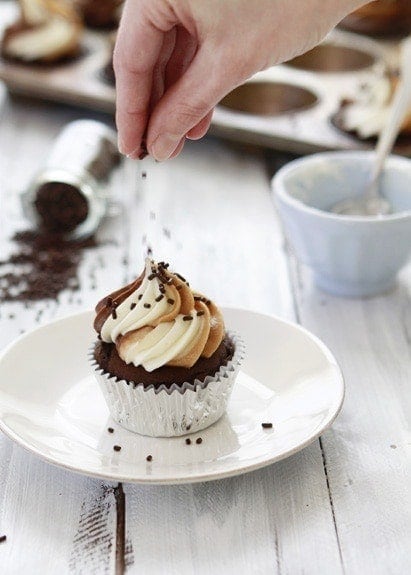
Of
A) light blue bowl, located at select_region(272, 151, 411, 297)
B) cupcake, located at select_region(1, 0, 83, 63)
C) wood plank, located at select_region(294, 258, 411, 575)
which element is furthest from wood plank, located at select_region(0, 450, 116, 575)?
cupcake, located at select_region(1, 0, 83, 63)

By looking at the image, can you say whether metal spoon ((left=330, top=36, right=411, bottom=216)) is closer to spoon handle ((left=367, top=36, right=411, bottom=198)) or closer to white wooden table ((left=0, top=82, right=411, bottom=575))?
spoon handle ((left=367, top=36, right=411, bottom=198))

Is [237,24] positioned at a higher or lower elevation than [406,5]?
higher

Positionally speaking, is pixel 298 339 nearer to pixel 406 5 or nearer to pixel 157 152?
pixel 157 152

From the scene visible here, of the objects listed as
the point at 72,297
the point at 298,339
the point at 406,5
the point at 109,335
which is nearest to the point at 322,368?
the point at 298,339

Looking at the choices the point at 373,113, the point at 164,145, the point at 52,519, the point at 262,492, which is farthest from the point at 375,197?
the point at 52,519

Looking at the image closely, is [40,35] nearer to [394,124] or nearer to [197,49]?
Answer: [394,124]
